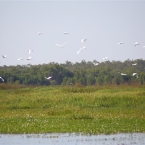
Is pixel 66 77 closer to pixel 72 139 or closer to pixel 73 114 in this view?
pixel 73 114

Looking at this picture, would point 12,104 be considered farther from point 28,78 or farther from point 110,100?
point 28,78

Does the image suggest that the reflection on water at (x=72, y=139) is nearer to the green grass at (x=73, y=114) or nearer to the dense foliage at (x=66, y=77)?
the green grass at (x=73, y=114)

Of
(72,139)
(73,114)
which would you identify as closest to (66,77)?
(73,114)

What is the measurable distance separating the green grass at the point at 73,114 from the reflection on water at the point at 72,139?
65 centimetres

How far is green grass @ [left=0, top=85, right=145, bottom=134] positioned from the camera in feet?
61.5

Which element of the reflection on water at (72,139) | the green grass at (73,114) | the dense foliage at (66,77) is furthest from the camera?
the dense foliage at (66,77)

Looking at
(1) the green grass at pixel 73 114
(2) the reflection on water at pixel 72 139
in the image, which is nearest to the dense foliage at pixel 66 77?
(1) the green grass at pixel 73 114

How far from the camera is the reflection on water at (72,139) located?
1599 cm

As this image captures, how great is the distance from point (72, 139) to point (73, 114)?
558 centimetres

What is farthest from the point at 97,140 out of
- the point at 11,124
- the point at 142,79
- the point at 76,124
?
the point at 142,79

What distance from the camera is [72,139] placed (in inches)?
661

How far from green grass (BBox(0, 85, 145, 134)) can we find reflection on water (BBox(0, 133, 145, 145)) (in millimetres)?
646

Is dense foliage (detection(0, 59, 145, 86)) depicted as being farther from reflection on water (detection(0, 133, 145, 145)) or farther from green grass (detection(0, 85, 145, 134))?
reflection on water (detection(0, 133, 145, 145))

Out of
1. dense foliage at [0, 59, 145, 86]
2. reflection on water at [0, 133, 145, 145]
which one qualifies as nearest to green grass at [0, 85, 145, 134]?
reflection on water at [0, 133, 145, 145]
